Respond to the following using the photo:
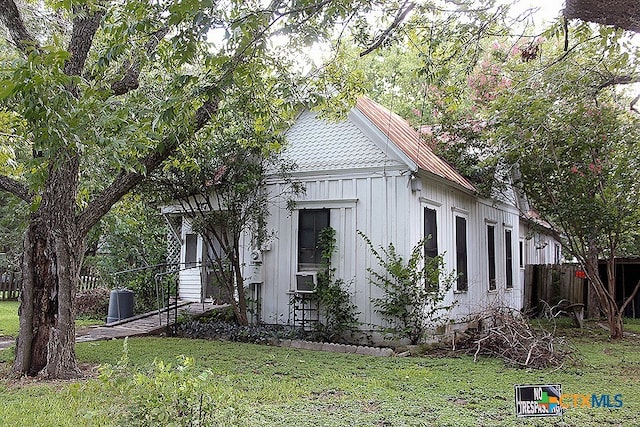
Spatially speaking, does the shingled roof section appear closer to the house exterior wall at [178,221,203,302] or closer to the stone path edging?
the stone path edging

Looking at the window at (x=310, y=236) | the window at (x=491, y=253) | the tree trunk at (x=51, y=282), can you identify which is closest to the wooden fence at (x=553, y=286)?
the window at (x=491, y=253)

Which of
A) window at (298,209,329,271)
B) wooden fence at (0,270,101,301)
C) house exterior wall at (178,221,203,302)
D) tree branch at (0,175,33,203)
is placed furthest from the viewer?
wooden fence at (0,270,101,301)

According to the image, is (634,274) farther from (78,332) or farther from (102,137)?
(102,137)

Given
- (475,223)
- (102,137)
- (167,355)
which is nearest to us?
(102,137)

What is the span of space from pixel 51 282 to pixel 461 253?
8296 mm

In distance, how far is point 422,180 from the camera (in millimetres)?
10492

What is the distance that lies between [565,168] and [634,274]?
8.00 metres

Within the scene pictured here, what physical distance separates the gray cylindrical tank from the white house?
1.79 m

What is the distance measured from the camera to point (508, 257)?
1542 cm

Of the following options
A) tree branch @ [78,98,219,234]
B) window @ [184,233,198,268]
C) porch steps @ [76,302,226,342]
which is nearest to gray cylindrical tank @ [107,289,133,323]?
porch steps @ [76,302,226,342]

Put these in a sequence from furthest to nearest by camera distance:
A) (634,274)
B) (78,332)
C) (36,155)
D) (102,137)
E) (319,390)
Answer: (634,274) < (78,332) < (36,155) < (319,390) < (102,137)

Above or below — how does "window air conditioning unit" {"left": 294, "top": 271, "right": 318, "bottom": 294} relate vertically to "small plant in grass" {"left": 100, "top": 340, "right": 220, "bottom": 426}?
above

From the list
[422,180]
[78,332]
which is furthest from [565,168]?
[78,332]

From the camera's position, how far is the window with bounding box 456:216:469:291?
12.1 metres
